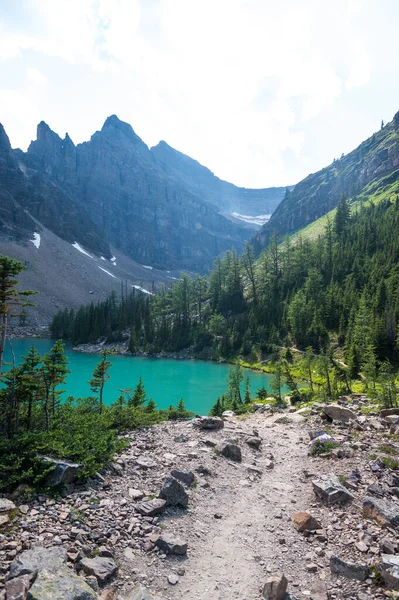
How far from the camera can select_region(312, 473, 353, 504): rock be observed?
12441 mm

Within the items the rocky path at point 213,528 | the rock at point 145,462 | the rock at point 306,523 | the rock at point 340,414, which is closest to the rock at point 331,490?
the rocky path at point 213,528

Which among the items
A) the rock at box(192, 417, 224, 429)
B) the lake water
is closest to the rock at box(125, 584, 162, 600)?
the rock at box(192, 417, 224, 429)

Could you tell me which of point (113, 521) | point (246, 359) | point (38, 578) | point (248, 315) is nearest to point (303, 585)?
point (113, 521)

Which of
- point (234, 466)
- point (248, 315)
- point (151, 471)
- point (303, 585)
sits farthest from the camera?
point (248, 315)

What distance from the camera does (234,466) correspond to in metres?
16.5

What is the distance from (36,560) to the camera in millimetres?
7852

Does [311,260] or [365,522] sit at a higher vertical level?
[311,260]

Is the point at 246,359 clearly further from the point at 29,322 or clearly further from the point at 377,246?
the point at 29,322

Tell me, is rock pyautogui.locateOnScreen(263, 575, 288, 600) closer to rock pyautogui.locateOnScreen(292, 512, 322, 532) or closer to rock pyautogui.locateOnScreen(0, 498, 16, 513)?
rock pyautogui.locateOnScreen(292, 512, 322, 532)

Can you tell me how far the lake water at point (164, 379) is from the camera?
5278 centimetres

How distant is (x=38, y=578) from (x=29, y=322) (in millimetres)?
153284

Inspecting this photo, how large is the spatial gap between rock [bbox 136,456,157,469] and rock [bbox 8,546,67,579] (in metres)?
5.97

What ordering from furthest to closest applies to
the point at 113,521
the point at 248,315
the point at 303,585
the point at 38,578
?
1. the point at 248,315
2. the point at 113,521
3. the point at 303,585
4. the point at 38,578

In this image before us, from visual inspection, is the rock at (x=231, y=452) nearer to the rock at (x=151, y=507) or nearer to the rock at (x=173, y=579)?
the rock at (x=151, y=507)
